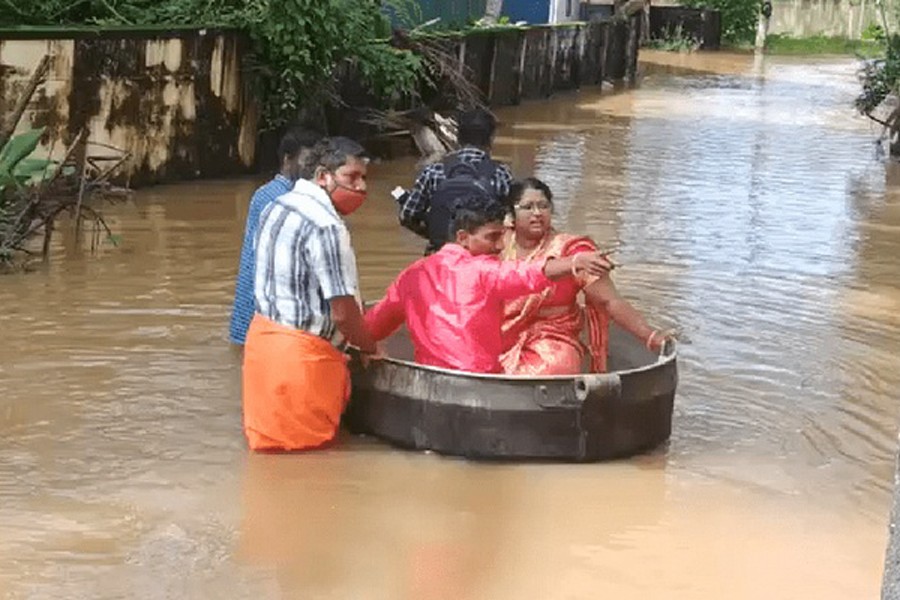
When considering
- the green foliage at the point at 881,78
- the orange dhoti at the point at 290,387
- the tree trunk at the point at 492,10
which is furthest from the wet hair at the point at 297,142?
the tree trunk at the point at 492,10

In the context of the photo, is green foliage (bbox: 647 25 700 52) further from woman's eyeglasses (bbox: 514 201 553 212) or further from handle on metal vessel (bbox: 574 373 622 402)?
handle on metal vessel (bbox: 574 373 622 402)

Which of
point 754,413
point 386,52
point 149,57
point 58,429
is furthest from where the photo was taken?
point 386,52

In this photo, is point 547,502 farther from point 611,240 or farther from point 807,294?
point 611,240

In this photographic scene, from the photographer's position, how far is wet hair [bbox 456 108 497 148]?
9.49 m

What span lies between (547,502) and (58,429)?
2277 mm

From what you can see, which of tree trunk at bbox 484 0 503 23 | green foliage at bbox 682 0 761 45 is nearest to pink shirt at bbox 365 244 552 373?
tree trunk at bbox 484 0 503 23

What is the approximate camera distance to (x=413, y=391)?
24.2 feet

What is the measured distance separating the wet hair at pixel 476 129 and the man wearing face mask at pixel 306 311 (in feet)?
6.75

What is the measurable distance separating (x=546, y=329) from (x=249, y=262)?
1.95 meters

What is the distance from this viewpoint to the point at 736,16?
162 ft

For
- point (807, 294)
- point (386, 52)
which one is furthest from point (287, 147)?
point (386, 52)

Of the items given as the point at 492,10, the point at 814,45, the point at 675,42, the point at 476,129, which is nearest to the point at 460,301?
the point at 476,129

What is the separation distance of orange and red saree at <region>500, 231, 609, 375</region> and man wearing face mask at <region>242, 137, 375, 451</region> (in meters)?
0.70

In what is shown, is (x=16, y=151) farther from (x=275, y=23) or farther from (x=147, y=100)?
(x=275, y=23)
